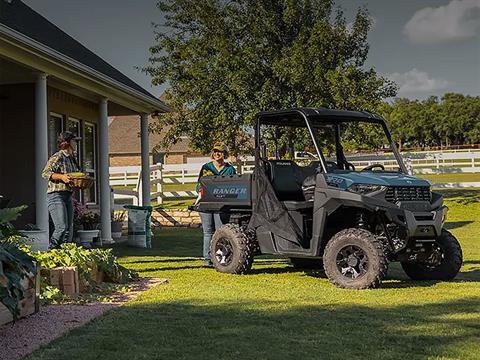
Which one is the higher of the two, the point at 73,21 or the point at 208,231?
the point at 73,21

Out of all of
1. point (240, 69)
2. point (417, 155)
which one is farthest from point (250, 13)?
point (417, 155)

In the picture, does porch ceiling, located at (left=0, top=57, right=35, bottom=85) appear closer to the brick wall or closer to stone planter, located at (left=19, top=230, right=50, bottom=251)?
stone planter, located at (left=19, top=230, right=50, bottom=251)

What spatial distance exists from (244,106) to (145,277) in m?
14.6

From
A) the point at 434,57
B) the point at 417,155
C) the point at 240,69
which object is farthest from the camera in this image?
the point at 434,57

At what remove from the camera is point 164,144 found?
2533cm

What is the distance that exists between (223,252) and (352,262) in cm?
210

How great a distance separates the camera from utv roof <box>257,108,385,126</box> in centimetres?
901

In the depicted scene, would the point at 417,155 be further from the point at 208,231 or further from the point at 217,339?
the point at 217,339

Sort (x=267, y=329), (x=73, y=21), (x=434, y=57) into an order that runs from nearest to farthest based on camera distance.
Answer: (x=267, y=329) → (x=73, y=21) → (x=434, y=57)

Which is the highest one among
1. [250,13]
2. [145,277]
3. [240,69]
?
[250,13]

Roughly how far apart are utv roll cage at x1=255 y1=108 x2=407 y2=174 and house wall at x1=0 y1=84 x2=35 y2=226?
6764 millimetres

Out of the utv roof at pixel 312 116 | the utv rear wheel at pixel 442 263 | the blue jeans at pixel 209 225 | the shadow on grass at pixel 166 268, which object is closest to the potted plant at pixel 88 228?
the shadow on grass at pixel 166 268

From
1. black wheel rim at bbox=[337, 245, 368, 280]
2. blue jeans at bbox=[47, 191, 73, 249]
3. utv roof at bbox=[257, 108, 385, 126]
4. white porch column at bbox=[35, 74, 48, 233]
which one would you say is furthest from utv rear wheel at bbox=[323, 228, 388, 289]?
white porch column at bbox=[35, 74, 48, 233]

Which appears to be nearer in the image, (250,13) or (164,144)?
(250,13)
